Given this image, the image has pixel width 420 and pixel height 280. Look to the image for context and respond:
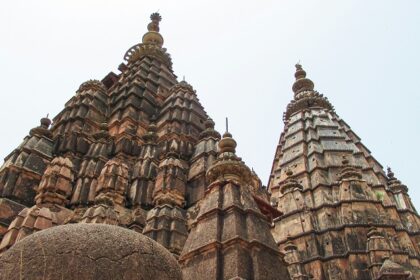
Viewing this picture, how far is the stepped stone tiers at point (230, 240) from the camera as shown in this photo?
566 cm

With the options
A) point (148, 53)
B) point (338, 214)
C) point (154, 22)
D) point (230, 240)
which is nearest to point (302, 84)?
point (154, 22)

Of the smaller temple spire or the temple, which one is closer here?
the temple

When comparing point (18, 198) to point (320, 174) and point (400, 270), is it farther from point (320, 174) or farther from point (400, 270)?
point (320, 174)

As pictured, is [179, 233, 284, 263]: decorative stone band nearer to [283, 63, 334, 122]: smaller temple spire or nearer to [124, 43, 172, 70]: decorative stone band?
[124, 43, 172, 70]: decorative stone band

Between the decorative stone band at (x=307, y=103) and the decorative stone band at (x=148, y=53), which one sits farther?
the decorative stone band at (x=307, y=103)

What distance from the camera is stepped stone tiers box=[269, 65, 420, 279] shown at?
17.6 meters

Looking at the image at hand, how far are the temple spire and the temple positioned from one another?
2108 millimetres

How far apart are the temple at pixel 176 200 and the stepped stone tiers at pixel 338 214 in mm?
67

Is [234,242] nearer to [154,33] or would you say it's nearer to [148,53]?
[148,53]

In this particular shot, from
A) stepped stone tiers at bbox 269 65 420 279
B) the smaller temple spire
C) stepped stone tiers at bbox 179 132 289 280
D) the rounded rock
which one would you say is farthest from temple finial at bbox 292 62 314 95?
the rounded rock

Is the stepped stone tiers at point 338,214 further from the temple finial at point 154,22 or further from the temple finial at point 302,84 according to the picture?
the temple finial at point 154,22

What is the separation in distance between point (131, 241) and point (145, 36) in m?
27.2

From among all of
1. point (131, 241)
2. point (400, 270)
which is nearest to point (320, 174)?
point (400, 270)

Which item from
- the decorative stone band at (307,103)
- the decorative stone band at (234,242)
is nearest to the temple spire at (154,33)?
the decorative stone band at (307,103)
